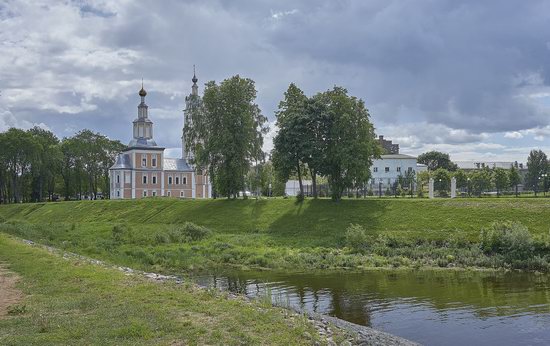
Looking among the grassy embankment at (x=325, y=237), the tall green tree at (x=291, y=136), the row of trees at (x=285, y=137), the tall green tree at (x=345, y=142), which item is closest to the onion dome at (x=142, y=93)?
the row of trees at (x=285, y=137)

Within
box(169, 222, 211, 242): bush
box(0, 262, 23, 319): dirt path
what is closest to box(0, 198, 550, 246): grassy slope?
box(169, 222, 211, 242): bush

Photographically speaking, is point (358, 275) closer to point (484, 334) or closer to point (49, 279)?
point (484, 334)

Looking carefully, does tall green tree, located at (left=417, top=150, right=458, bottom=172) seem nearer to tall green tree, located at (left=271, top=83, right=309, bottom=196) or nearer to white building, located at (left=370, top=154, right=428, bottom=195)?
white building, located at (left=370, top=154, right=428, bottom=195)

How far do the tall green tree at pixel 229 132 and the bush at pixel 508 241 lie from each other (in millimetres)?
30880

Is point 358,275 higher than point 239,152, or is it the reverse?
point 239,152

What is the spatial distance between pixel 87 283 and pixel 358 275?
1654 cm

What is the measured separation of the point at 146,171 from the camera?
104m

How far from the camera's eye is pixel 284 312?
17156 mm

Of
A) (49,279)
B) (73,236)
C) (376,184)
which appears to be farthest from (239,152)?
(376,184)

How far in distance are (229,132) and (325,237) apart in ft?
69.6

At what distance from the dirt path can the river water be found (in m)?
9.27

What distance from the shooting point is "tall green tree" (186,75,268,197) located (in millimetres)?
61812

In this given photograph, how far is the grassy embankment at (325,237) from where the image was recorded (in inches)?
1378

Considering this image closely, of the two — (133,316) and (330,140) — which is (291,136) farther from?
(133,316)
